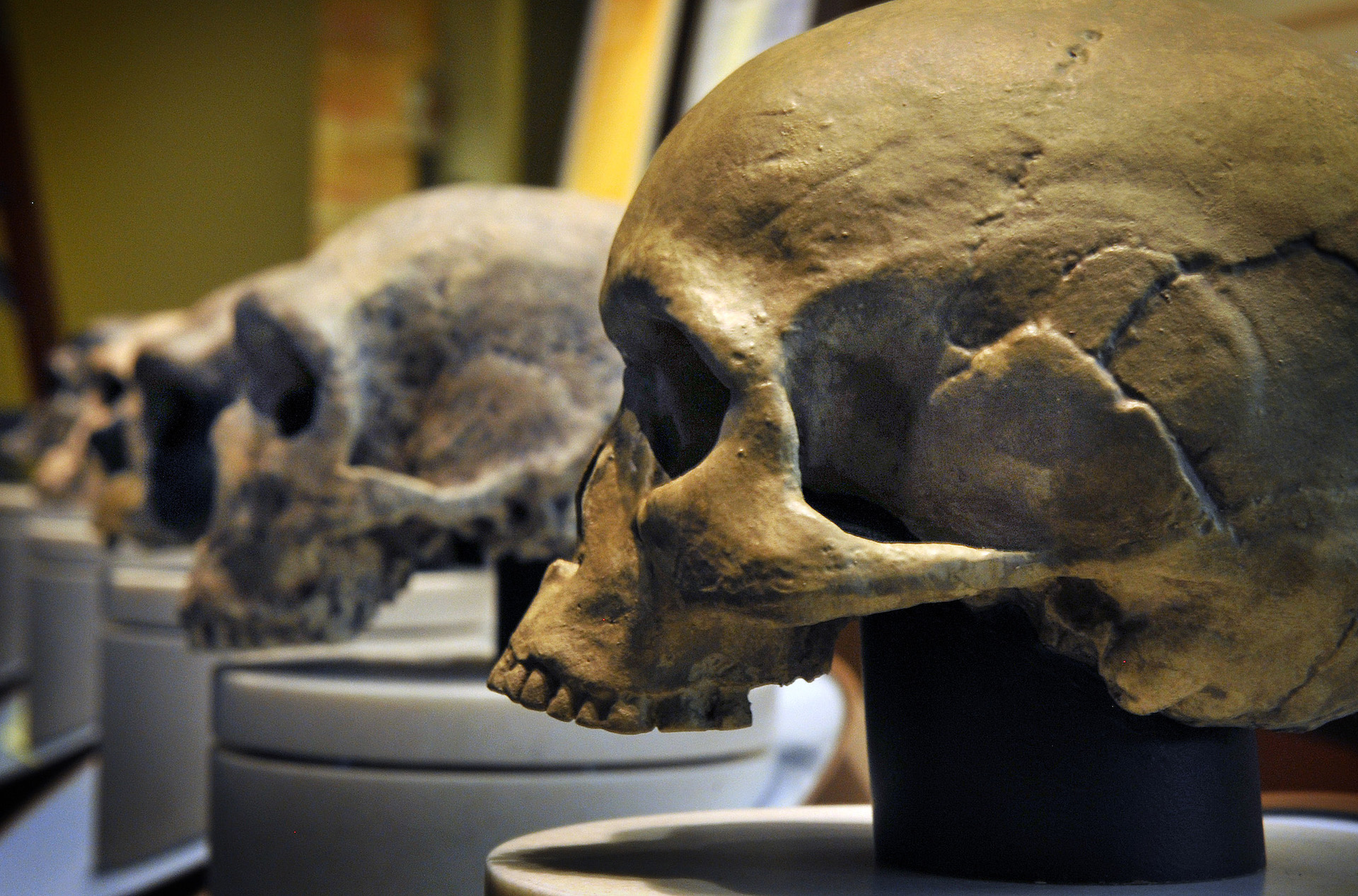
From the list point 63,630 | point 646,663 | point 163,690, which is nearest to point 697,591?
point 646,663

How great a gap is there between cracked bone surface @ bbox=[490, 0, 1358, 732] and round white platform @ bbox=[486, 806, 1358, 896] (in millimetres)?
165

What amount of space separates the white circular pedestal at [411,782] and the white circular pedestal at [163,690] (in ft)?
2.78

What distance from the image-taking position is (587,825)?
153 centimetres

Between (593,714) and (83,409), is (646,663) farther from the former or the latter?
(83,409)

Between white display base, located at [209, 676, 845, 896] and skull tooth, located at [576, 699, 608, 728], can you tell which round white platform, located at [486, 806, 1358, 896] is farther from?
white display base, located at [209, 676, 845, 896]

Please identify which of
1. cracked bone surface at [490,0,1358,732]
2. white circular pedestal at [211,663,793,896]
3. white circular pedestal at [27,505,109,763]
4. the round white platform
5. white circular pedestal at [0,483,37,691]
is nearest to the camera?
cracked bone surface at [490,0,1358,732]

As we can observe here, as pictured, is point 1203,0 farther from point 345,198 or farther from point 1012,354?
point 345,198

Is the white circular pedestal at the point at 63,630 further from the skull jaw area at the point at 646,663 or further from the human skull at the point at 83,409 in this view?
the skull jaw area at the point at 646,663

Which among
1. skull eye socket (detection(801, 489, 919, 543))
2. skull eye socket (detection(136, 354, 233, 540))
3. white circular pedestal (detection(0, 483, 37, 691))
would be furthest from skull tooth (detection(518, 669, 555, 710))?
white circular pedestal (detection(0, 483, 37, 691))

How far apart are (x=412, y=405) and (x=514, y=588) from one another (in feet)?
1.05

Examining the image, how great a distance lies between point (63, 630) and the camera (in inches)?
185

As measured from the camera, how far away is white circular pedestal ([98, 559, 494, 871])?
317cm

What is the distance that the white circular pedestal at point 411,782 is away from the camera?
1995 mm

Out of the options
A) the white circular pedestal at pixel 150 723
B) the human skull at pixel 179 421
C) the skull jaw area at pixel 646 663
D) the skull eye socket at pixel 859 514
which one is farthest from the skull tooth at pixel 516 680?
the white circular pedestal at pixel 150 723
